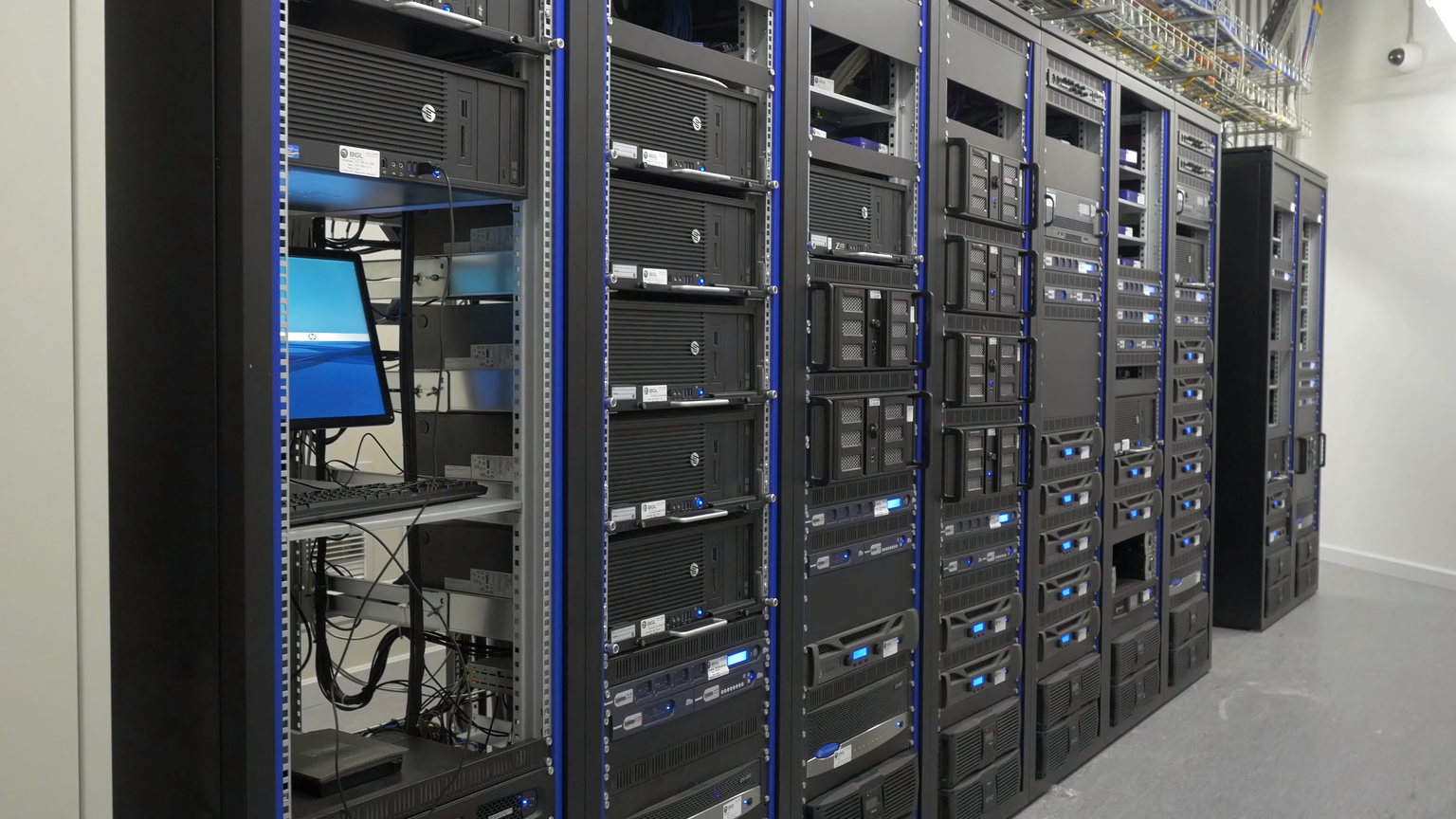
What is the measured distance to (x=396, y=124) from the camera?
64.8 inches

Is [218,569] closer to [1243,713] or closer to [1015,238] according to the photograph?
[1015,238]

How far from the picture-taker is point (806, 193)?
8.20ft

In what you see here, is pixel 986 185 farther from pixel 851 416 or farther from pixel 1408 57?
pixel 1408 57

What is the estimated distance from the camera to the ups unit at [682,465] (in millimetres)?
2062

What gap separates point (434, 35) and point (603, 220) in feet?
1.32

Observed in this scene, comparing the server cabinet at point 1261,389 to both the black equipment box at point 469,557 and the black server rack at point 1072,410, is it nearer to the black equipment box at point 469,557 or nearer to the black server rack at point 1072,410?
the black server rack at point 1072,410

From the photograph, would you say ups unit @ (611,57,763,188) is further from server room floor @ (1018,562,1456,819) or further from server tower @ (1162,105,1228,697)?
server tower @ (1162,105,1228,697)

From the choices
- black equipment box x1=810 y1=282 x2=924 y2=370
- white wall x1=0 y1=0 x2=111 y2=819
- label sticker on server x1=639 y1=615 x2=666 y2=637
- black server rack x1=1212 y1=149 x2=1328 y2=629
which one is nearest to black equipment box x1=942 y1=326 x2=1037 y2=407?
A: black equipment box x1=810 y1=282 x2=924 y2=370

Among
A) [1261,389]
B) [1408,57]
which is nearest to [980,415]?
[1261,389]

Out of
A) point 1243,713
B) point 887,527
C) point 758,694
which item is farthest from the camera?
point 1243,713

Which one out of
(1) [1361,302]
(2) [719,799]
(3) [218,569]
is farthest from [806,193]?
(1) [1361,302]

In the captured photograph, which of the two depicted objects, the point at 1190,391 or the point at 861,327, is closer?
the point at 861,327

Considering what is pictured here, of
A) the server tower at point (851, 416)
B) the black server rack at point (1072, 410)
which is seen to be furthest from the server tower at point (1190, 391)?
the server tower at point (851, 416)

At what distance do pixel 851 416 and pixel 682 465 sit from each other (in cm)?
57
